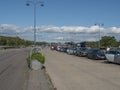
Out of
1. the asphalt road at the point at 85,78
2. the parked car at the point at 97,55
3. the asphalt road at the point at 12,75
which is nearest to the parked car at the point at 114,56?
the asphalt road at the point at 85,78

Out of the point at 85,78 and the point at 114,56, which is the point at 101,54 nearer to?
the point at 114,56

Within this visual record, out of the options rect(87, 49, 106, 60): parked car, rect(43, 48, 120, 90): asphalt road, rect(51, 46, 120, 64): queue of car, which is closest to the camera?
rect(43, 48, 120, 90): asphalt road

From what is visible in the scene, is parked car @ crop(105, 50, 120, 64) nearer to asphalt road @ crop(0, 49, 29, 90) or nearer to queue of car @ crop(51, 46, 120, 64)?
queue of car @ crop(51, 46, 120, 64)

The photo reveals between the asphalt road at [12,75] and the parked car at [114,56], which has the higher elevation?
the parked car at [114,56]

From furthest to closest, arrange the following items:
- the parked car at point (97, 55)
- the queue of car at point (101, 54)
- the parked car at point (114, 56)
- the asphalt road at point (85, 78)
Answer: the parked car at point (97, 55) → the queue of car at point (101, 54) → the parked car at point (114, 56) → the asphalt road at point (85, 78)

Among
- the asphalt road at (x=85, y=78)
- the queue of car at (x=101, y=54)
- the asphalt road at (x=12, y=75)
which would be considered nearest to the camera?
the asphalt road at (x=85, y=78)

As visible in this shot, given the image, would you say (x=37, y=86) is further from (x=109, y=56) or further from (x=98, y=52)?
(x=98, y=52)

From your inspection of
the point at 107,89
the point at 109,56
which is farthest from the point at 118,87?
the point at 109,56

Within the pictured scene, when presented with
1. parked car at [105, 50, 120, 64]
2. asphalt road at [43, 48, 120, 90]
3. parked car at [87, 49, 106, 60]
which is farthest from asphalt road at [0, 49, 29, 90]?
parked car at [87, 49, 106, 60]

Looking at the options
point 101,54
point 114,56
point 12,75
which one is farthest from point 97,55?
point 12,75

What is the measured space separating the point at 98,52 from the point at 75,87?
31630mm

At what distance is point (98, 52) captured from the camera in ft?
148

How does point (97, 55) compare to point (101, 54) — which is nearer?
point (101, 54)

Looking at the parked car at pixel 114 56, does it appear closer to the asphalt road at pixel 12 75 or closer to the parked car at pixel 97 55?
the parked car at pixel 97 55
